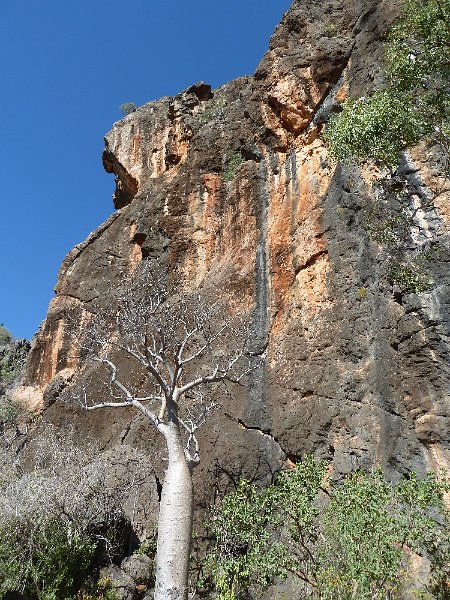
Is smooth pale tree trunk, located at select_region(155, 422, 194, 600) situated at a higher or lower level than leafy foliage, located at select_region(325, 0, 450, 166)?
lower

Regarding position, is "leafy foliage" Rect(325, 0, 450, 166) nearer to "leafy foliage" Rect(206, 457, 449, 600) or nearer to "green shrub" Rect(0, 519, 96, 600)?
"leafy foliage" Rect(206, 457, 449, 600)

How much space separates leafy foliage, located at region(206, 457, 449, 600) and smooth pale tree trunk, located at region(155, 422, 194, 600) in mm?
692

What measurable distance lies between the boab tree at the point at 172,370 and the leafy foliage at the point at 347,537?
0.91 meters

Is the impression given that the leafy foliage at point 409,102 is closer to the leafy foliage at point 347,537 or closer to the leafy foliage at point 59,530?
the leafy foliage at point 347,537

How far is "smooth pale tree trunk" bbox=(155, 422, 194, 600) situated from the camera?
6.98m

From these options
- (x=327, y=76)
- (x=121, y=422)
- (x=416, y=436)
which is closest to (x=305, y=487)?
(x=416, y=436)

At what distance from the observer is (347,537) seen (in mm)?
6148

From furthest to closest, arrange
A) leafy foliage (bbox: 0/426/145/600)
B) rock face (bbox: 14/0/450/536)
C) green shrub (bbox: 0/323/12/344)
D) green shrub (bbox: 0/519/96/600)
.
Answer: green shrub (bbox: 0/323/12/344) < leafy foliage (bbox: 0/426/145/600) < green shrub (bbox: 0/519/96/600) < rock face (bbox: 14/0/450/536)

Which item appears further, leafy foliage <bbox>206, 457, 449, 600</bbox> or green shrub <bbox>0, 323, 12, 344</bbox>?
green shrub <bbox>0, 323, 12, 344</bbox>

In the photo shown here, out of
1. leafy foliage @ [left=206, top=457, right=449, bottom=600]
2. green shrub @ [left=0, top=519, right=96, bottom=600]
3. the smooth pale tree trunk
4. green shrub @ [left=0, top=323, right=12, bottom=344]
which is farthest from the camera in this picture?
green shrub @ [left=0, top=323, right=12, bottom=344]

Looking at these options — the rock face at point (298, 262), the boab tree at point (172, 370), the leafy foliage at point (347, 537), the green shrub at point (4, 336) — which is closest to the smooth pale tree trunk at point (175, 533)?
the boab tree at point (172, 370)

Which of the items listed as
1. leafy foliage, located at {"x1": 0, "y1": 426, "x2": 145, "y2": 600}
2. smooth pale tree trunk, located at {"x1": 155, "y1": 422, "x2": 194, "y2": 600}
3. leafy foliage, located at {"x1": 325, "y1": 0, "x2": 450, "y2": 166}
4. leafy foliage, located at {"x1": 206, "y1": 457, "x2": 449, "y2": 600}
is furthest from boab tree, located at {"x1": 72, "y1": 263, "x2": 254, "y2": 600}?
leafy foliage, located at {"x1": 325, "y1": 0, "x2": 450, "y2": 166}

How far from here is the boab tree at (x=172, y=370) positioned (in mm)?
7379

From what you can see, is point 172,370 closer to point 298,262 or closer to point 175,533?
point 298,262
